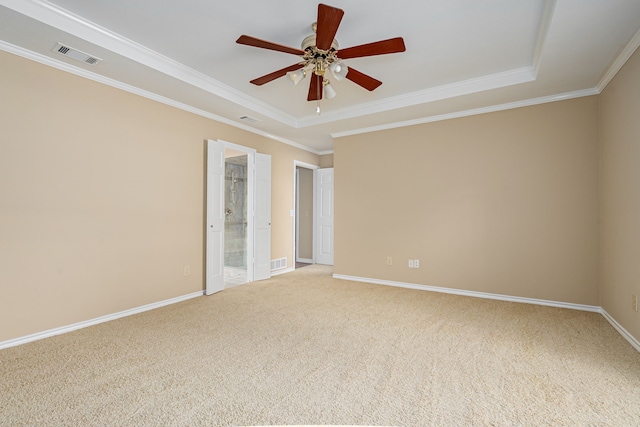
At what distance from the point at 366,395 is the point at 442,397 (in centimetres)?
46

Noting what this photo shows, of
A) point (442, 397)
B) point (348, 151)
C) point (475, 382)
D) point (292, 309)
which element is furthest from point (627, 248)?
point (348, 151)

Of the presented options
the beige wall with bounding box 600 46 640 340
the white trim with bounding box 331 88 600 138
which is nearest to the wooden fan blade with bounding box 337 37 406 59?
the beige wall with bounding box 600 46 640 340

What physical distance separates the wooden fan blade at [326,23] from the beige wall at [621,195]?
2.59m

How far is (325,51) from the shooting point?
2479 mm

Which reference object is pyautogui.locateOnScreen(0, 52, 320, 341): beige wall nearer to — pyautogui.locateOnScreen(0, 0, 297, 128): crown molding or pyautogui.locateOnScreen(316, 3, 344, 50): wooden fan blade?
pyautogui.locateOnScreen(0, 0, 297, 128): crown molding

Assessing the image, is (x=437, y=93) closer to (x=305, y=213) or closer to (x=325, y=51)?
(x=325, y=51)

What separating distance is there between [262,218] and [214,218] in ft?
3.24

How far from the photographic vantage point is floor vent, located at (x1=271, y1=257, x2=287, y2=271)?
5.66 m

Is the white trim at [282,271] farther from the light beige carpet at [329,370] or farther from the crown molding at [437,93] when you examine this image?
the crown molding at [437,93]

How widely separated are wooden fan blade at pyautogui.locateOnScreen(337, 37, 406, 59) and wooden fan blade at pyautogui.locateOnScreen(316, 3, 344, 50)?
0.22 metres

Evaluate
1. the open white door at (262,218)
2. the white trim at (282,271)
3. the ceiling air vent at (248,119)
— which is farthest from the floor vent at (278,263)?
the ceiling air vent at (248,119)

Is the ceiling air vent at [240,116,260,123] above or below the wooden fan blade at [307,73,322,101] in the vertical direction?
above

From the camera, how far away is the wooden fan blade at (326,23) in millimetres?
1864

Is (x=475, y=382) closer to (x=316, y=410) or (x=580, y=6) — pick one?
(x=316, y=410)
